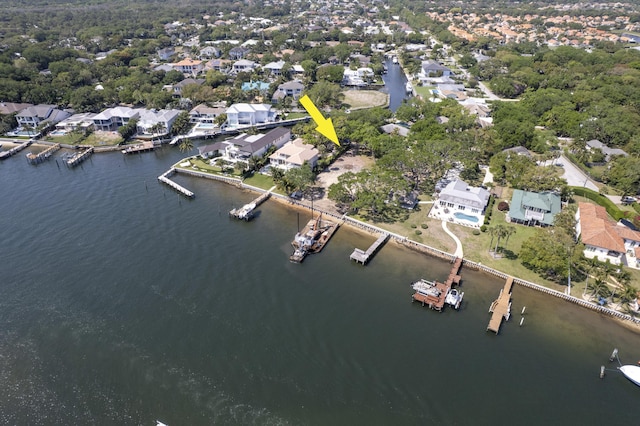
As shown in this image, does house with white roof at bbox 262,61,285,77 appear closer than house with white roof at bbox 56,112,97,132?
No

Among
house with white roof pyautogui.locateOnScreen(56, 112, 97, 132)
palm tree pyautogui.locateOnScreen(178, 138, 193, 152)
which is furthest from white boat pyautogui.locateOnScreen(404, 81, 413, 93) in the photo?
house with white roof pyautogui.locateOnScreen(56, 112, 97, 132)

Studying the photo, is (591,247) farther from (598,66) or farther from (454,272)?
(598,66)

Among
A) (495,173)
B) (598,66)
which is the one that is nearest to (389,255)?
(495,173)

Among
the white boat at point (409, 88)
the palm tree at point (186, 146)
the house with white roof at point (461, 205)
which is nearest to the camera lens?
the house with white roof at point (461, 205)

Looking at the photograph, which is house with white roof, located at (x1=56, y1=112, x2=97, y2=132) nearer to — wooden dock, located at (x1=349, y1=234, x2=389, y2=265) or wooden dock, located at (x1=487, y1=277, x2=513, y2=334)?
wooden dock, located at (x1=349, y1=234, x2=389, y2=265)

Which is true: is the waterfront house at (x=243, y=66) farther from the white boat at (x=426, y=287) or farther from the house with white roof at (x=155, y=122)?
the white boat at (x=426, y=287)

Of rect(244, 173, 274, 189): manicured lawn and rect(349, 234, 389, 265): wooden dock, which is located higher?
rect(349, 234, 389, 265): wooden dock

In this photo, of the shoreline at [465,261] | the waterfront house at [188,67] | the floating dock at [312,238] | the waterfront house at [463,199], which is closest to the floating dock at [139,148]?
the shoreline at [465,261]
